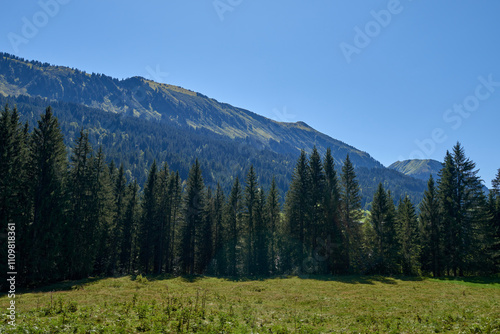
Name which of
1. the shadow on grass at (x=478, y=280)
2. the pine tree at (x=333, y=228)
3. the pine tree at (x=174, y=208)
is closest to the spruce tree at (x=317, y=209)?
the pine tree at (x=333, y=228)

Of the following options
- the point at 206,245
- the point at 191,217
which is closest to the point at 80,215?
the point at 191,217

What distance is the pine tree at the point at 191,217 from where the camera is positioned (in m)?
49.4

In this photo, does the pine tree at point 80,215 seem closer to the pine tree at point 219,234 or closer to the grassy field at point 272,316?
the grassy field at point 272,316

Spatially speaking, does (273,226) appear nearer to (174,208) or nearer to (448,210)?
(174,208)

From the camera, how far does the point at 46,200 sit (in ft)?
97.4

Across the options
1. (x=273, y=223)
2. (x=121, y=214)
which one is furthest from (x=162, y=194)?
(x=273, y=223)

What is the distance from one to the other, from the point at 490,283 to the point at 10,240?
5256cm

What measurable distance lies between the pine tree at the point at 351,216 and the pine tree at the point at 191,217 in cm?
2585

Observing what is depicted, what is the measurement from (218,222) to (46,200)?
32.5 m

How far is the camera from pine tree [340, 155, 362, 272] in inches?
1672

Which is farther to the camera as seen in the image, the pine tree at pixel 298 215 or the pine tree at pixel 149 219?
the pine tree at pixel 149 219

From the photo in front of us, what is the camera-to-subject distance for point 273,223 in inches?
2106

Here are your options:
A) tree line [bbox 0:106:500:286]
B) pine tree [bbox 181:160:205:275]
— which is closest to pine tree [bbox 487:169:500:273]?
tree line [bbox 0:106:500:286]

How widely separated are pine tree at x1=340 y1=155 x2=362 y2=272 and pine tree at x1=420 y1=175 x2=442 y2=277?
11056 millimetres
